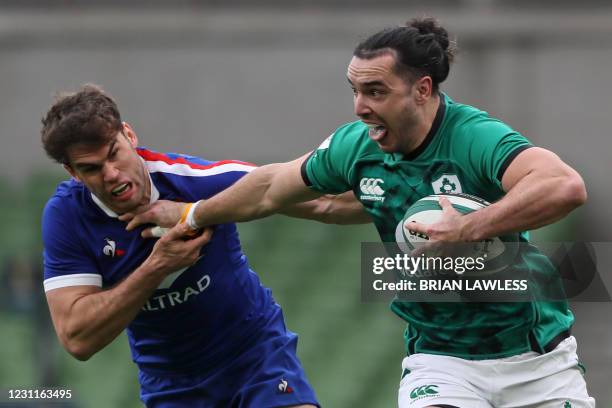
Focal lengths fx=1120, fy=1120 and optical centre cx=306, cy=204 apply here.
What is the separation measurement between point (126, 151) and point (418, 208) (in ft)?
4.14

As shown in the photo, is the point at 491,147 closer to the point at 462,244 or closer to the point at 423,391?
the point at 462,244

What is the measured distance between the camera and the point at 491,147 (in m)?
4.04

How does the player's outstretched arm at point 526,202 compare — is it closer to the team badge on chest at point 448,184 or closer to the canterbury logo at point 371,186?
the team badge on chest at point 448,184

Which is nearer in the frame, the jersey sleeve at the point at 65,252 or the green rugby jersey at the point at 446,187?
the green rugby jersey at the point at 446,187

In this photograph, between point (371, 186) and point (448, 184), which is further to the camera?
point (371, 186)

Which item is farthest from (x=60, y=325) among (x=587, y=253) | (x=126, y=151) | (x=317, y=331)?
(x=317, y=331)

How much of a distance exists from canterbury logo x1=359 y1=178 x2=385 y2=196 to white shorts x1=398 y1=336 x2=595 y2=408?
2.29 ft

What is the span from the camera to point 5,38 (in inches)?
423

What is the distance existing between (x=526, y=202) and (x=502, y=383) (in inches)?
34.3

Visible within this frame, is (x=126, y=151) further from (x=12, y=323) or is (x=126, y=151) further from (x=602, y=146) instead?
(x=602, y=146)

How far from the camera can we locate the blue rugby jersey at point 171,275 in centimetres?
479

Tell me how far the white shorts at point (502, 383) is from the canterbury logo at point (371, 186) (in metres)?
0.70

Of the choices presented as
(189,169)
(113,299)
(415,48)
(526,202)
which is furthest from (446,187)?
(113,299)

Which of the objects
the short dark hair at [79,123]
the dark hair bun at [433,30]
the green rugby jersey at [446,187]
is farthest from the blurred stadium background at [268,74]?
the dark hair bun at [433,30]
